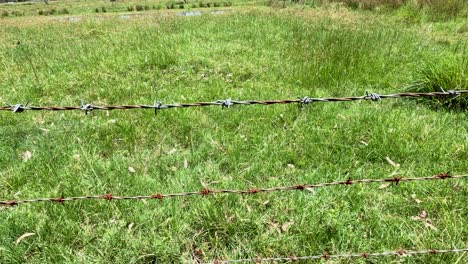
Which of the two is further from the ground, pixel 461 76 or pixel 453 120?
pixel 461 76

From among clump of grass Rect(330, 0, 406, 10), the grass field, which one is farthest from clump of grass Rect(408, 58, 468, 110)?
clump of grass Rect(330, 0, 406, 10)

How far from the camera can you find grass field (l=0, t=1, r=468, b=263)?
312 cm

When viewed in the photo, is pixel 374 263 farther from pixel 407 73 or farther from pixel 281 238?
pixel 407 73

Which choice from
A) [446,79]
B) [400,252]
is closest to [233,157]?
[400,252]

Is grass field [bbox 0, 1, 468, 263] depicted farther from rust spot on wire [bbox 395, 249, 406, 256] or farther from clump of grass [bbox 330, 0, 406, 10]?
clump of grass [bbox 330, 0, 406, 10]

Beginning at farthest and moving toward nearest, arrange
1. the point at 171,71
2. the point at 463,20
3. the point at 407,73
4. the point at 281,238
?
the point at 463,20 < the point at 171,71 < the point at 407,73 < the point at 281,238

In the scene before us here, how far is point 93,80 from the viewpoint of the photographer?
7203 mm

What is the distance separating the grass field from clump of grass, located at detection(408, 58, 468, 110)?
29 millimetres

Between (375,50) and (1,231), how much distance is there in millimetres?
7586

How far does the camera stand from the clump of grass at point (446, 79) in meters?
5.39

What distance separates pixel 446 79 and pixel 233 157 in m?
3.70

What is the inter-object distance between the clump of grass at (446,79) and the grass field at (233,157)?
0.03 meters

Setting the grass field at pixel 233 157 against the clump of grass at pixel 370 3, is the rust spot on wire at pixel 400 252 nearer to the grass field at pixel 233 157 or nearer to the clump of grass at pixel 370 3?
the grass field at pixel 233 157

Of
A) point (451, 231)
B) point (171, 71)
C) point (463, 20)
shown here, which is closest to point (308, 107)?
point (451, 231)
